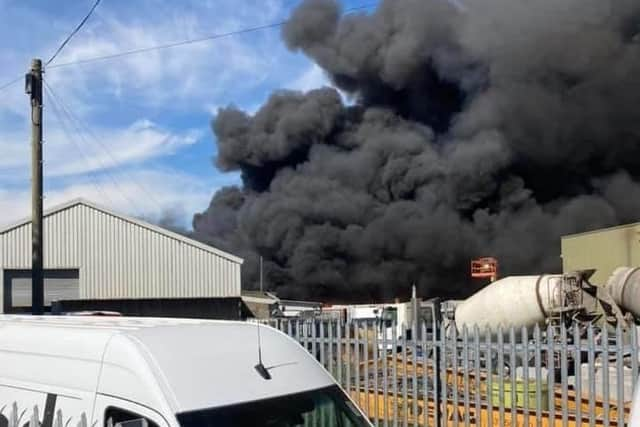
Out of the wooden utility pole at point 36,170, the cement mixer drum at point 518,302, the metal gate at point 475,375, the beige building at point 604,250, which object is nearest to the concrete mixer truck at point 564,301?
the cement mixer drum at point 518,302

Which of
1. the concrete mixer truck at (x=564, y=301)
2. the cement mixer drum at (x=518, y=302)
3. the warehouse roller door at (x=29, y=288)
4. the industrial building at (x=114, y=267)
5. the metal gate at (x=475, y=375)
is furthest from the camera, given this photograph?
the industrial building at (x=114, y=267)

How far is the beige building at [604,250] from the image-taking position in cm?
1991

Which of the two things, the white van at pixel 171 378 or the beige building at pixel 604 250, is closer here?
the white van at pixel 171 378

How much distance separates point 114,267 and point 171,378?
22424mm

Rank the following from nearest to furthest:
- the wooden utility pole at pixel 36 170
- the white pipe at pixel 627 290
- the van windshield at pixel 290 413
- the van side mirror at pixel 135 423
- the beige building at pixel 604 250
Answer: the van side mirror at pixel 135 423
the van windshield at pixel 290 413
the wooden utility pole at pixel 36 170
the white pipe at pixel 627 290
the beige building at pixel 604 250

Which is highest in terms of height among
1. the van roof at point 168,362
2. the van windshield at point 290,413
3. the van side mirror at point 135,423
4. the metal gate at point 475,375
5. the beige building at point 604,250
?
the beige building at point 604,250

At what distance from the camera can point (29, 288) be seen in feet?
76.4

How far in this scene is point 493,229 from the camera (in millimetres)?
36062

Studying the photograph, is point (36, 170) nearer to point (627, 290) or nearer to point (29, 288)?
point (627, 290)

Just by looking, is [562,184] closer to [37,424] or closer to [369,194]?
[369,194]

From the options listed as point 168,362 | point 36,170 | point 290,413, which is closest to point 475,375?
point 290,413

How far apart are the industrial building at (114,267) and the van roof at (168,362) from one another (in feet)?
67.8

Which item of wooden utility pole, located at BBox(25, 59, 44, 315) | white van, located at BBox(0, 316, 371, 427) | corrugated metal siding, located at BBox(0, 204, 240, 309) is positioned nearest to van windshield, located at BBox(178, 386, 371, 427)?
white van, located at BBox(0, 316, 371, 427)

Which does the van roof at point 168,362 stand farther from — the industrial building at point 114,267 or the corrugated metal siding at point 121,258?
the corrugated metal siding at point 121,258
